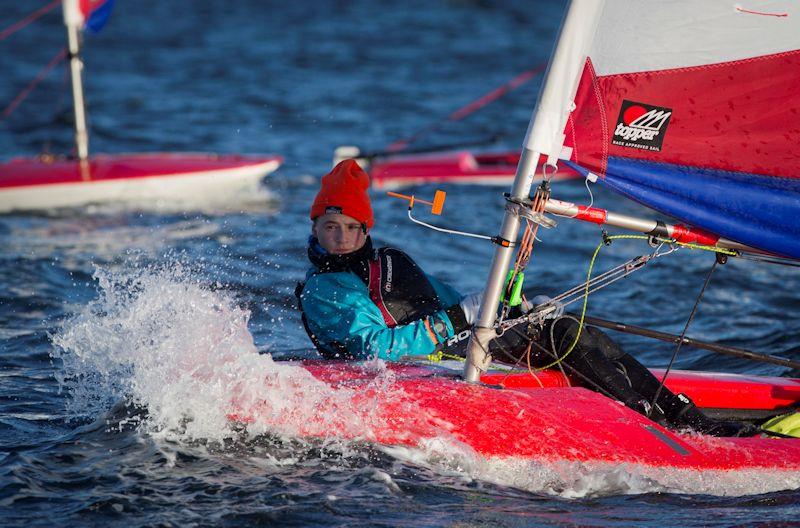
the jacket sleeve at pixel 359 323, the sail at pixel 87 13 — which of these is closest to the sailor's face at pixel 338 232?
the jacket sleeve at pixel 359 323

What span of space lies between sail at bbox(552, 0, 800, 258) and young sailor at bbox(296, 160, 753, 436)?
0.71m

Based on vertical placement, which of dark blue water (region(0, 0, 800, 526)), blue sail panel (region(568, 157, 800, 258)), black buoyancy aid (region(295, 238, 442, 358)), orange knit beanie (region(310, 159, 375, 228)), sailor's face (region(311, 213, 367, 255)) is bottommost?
dark blue water (region(0, 0, 800, 526))

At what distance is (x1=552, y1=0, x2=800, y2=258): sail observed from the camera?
11.7ft

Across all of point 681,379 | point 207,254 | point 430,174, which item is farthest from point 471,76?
point 681,379

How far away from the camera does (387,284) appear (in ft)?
13.9

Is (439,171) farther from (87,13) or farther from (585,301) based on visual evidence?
(585,301)

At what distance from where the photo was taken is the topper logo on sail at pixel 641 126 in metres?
3.63

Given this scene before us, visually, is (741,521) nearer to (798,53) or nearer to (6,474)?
(798,53)

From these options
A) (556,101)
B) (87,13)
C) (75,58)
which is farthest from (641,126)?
(87,13)

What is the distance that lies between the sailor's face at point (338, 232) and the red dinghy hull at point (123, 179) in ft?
16.9

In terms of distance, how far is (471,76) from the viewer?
17.8 metres

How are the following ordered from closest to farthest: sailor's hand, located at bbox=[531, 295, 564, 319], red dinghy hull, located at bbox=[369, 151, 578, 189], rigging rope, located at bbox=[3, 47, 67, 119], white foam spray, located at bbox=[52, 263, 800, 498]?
white foam spray, located at bbox=[52, 263, 800, 498]
sailor's hand, located at bbox=[531, 295, 564, 319]
red dinghy hull, located at bbox=[369, 151, 578, 189]
rigging rope, located at bbox=[3, 47, 67, 119]

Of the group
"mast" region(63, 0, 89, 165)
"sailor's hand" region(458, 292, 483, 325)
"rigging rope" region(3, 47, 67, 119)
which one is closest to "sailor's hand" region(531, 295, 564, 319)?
"sailor's hand" region(458, 292, 483, 325)

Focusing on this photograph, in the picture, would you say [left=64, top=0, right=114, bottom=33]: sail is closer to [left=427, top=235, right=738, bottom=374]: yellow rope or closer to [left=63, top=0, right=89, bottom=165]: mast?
[left=63, top=0, right=89, bottom=165]: mast
